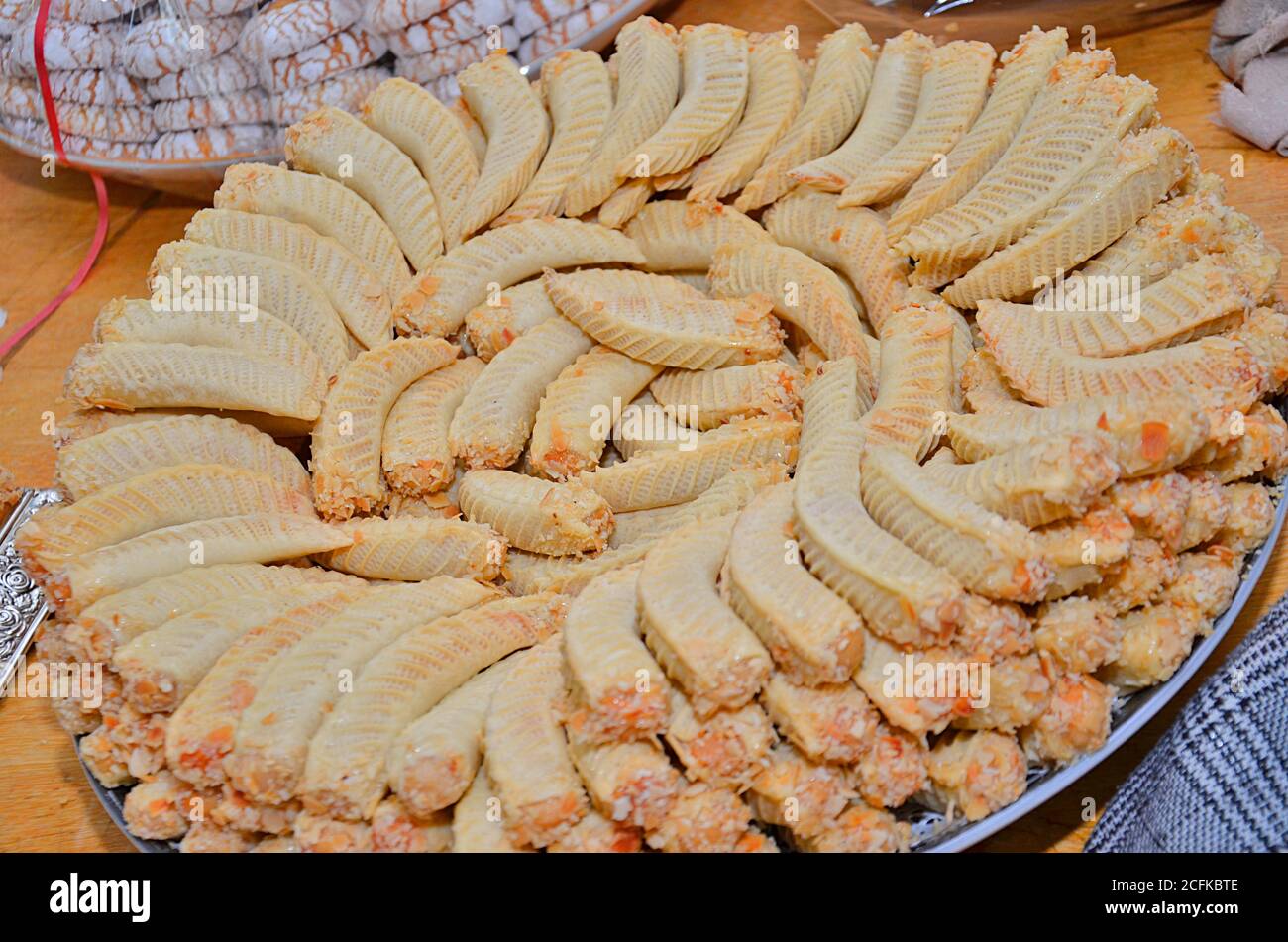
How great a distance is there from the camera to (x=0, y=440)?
368 centimetres

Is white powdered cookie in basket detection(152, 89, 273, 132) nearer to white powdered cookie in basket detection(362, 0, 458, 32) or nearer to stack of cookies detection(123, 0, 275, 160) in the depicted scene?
stack of cookies detection(123, 0, 275, 160)

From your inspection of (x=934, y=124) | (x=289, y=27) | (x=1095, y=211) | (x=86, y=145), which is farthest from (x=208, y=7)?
(x=1095, y=211)

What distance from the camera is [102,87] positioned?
157 inches

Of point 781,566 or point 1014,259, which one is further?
point 1014,259

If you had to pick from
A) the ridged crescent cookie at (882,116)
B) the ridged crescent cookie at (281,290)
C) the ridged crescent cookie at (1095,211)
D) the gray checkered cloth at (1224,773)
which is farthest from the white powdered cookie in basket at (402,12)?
the gray checkered cloth at (1224,773)

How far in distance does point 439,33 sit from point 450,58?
82mm

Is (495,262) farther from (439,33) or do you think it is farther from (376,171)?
(439,33)

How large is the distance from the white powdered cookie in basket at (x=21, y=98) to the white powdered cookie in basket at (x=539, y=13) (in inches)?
64.4

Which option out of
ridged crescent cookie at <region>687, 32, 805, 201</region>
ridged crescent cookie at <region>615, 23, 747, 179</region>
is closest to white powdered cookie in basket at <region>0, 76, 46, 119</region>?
ridged crescent cookie at <region>615, 23, 747, 179</region>

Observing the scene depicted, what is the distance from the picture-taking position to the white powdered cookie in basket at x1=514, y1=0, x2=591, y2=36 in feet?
13.1

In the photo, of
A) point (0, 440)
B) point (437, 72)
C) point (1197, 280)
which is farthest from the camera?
point (437, 72)
